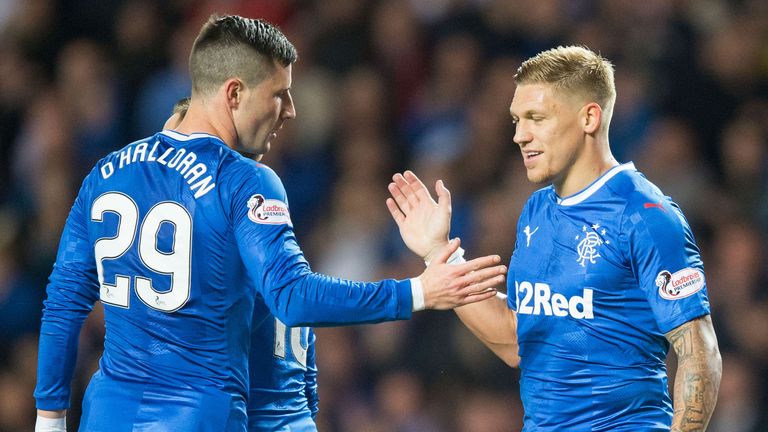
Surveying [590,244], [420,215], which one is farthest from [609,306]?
[420,215]

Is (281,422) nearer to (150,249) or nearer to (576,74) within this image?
(150,249)

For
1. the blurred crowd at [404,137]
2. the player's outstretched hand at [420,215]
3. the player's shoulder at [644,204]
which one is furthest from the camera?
the blurred crowd at [404,137]

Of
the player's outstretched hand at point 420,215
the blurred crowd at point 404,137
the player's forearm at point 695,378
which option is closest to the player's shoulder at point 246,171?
the player's outstretched hand at point 420,215

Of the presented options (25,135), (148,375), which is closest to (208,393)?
(148,375)

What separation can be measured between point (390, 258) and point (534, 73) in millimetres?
4082

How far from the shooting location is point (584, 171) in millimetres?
4414

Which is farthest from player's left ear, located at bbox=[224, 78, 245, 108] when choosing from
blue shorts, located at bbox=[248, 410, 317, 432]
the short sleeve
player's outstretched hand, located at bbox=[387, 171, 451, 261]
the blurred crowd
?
the blurred crowd

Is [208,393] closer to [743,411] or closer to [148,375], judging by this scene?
[148,375]

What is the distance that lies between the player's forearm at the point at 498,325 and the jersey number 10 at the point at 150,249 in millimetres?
1276

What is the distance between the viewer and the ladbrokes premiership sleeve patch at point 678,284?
3.93 m

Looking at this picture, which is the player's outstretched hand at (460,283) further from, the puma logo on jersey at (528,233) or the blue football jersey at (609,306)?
the puma logo on jersey at (528,233)

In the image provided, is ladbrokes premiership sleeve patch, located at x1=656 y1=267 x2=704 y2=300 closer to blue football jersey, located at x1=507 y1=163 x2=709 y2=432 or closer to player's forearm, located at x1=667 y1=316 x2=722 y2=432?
blue football jersey, located at x1=507 y1=163 x2=709 y2=432

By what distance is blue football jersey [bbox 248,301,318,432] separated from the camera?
179 inches

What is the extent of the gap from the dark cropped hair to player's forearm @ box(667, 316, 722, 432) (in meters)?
1.83
